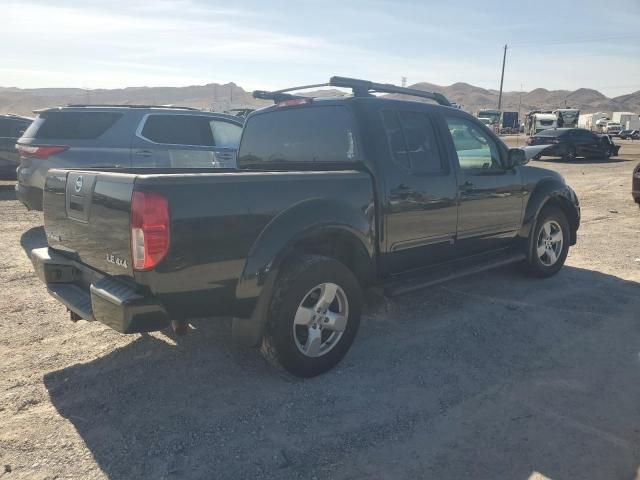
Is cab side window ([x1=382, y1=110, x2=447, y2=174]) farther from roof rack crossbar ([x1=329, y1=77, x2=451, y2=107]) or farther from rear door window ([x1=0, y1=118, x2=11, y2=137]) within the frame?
rear door window ([x1=0, y1=118, x2=11, y2=137])

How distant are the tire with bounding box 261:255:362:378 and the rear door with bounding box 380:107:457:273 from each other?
59 cm

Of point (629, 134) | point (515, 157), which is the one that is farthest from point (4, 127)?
point (629, 134)

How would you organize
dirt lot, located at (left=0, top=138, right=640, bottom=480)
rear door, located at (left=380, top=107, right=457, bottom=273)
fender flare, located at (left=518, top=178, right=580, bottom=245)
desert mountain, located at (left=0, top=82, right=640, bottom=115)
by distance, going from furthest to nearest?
desert mountain, located at (left=0, top=82, right=640, bottom=115)
fender flare, located at (left=518, top=178, right=580, bottom=245)
rear door, located at (left=380, top=107, right=457, bottom=273)
dirt lot, located at (left=0, top=138, right=640, bottom=480)

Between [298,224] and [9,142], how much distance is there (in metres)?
11.0

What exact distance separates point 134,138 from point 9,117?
6.38m

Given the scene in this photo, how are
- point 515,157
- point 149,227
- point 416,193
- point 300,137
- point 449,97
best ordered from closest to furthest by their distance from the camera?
point 149,227
point 416,193
point 300,137
point 515,157
point 449,97

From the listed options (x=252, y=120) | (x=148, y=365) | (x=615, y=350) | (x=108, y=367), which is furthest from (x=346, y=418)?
(x=252, y=120)

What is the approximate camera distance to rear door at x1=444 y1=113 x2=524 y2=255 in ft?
15.2

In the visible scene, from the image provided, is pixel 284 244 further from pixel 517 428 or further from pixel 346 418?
pixel 517 428

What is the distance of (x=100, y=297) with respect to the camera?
2869mm

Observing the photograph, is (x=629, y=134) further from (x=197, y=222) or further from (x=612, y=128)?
(x=197, y=222)

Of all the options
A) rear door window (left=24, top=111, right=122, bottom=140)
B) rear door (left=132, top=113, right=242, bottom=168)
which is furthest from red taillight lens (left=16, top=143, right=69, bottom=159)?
rear door (left=132, top=113, right=242, bottom=168)

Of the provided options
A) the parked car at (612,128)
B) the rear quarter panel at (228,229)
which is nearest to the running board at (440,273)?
the rear quarter panel at (228,229)

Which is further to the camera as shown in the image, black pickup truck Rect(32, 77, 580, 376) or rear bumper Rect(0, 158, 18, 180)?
rear bumper Rect(0, 158, 18, 180)
